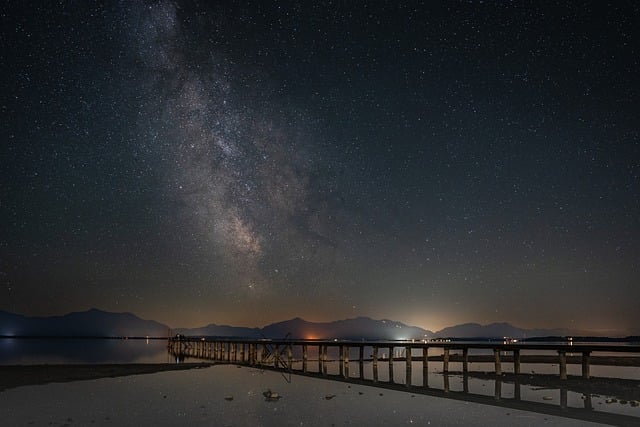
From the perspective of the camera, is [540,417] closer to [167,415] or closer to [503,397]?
[503,397]

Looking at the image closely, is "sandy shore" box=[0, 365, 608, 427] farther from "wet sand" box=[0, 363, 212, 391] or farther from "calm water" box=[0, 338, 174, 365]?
"calm water" box=[0, 338, 174, 365]

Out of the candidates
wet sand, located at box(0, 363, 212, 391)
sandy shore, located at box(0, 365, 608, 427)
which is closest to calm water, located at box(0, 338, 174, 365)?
wet sand, located at box(0, 363, 212, 391)

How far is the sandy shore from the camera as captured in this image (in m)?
17.0

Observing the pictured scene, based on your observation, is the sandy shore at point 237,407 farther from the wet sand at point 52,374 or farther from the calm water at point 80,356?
the calm water at point 80,356

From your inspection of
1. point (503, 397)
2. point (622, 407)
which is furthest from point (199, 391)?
point (622, 407)

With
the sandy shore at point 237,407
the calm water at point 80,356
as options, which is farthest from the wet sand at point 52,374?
the calm water at point 80,356

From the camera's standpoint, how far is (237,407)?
19.9m

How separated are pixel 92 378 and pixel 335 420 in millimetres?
21374

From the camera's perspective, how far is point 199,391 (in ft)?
84.2

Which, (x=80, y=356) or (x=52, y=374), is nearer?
(x=52, y=374)

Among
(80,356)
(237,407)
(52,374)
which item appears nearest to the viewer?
(237,407)

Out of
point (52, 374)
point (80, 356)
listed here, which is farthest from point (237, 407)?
point (80, 356)

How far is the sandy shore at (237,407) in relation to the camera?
1695cm

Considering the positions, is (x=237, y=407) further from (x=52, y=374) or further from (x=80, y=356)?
(x=80, y=356)
